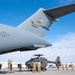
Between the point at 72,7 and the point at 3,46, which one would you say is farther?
the point at 72,7

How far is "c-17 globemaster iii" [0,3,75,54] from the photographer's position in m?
13.8

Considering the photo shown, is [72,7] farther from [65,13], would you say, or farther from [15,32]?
[15,32]

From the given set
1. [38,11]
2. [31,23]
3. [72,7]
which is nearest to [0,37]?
[31,23]

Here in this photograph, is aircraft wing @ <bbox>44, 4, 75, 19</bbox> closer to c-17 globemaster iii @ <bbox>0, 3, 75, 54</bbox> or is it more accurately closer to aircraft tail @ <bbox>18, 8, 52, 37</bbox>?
c-17 globemaster iii @ <bbox>0, 3, 75, 54</bbox>

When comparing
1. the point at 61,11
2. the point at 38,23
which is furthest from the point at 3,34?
the point at 61,11

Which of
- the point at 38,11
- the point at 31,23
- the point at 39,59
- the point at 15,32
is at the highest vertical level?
the point at 38,11

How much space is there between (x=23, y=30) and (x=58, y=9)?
10.8ft

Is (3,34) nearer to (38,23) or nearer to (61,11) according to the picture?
(38,23)

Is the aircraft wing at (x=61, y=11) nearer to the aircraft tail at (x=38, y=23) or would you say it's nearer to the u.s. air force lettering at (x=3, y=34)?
the aircraft tail at (x=38, y=23)

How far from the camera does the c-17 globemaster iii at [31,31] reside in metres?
13.8

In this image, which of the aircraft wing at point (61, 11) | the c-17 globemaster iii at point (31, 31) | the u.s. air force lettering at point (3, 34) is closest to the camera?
the u.s. air force lettering at point (3, 34)

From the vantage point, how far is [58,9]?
15203 mm

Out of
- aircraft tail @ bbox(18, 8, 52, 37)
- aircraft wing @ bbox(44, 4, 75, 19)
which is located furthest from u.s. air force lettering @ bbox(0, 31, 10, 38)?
aircraft wing @ bbox(44, 4, 75, 19)

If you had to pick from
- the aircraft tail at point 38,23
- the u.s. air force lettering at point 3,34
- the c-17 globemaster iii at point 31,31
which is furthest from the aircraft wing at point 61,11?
the u.s. air force lettering at point 3,34
